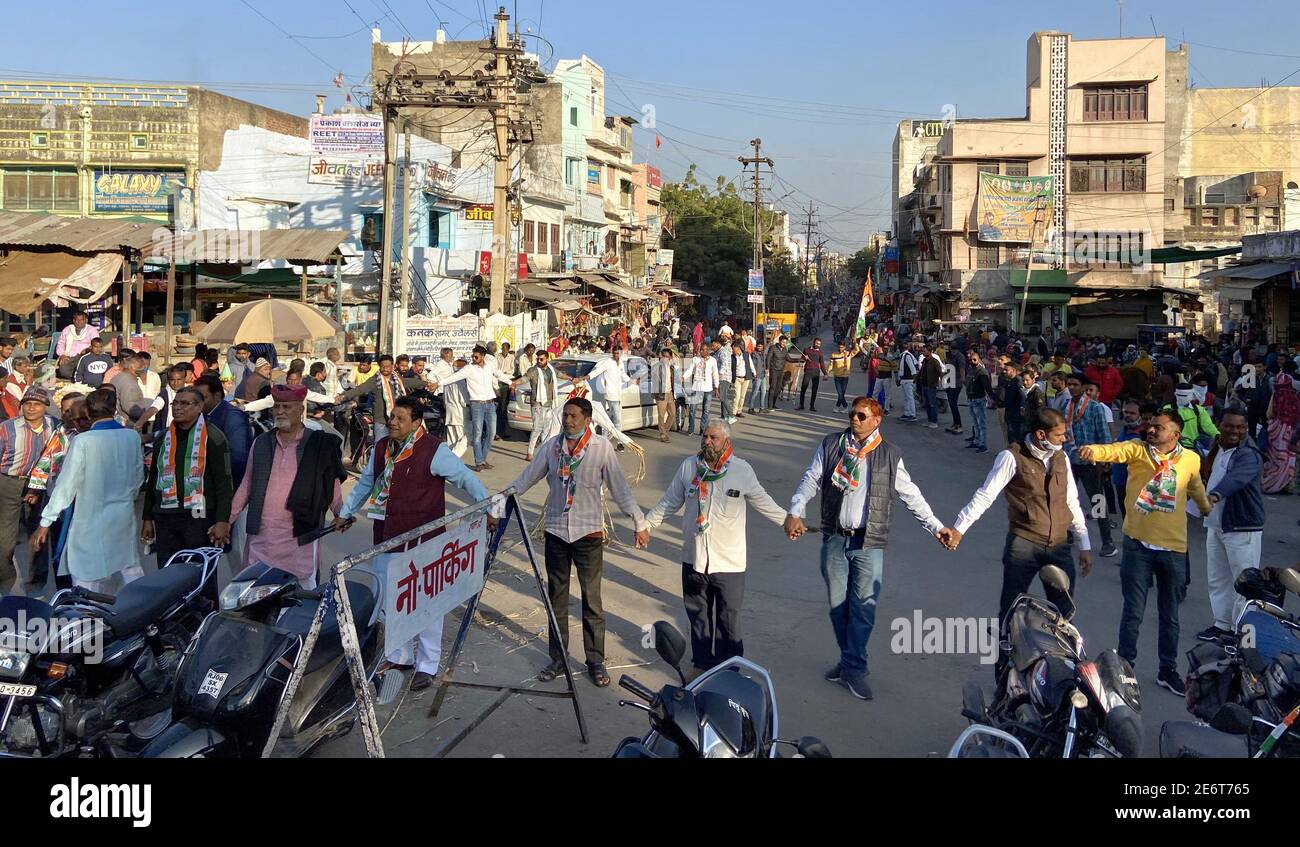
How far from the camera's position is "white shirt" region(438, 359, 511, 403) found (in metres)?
14.5

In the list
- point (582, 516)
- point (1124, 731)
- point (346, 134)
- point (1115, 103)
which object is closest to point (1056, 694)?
point (1124, 731)

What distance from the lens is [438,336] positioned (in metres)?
18.5

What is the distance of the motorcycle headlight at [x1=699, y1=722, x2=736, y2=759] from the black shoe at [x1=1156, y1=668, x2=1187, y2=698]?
3929 millimetres

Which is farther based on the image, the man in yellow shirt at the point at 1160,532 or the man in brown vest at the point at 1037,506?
the man in yellow shirt at the point at 1160,532

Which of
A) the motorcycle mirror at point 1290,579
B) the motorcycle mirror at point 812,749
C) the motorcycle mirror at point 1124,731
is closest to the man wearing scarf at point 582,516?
the motorcycle mirror at point 812,749

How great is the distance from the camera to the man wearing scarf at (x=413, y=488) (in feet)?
20.8

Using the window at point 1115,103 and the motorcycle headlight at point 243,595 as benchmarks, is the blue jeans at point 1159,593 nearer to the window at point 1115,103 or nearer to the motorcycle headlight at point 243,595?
the motorcycle headlight at point 243,595

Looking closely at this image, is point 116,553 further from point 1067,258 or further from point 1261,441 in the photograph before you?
point 1067,258

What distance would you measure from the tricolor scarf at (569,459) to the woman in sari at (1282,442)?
9.71m

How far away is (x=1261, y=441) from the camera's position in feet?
44.7

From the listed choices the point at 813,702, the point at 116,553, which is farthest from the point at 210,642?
the point at 813,702

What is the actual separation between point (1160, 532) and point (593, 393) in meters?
9.92

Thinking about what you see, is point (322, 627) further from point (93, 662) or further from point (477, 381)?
point (477, 381)

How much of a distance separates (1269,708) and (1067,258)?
147 ft
